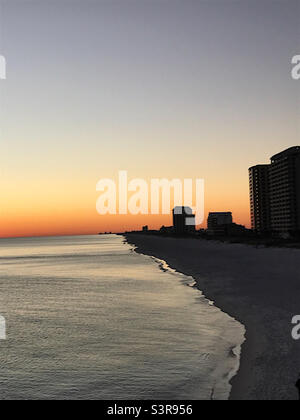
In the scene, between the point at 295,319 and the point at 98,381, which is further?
the point at 295,319

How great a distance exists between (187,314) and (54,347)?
802cm

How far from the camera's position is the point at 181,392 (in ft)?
35.0

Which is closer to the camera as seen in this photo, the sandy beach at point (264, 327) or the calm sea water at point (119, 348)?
the sandy beach at point (264, 327)

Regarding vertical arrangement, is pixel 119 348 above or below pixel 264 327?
below

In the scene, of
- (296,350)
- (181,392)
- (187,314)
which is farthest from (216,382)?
(187,314)

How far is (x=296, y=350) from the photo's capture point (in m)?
13.2

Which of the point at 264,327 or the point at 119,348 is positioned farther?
the point at 264,327

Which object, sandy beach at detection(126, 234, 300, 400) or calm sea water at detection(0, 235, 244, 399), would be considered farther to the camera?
calm sea water at detection(0, 235, 244, 399)
